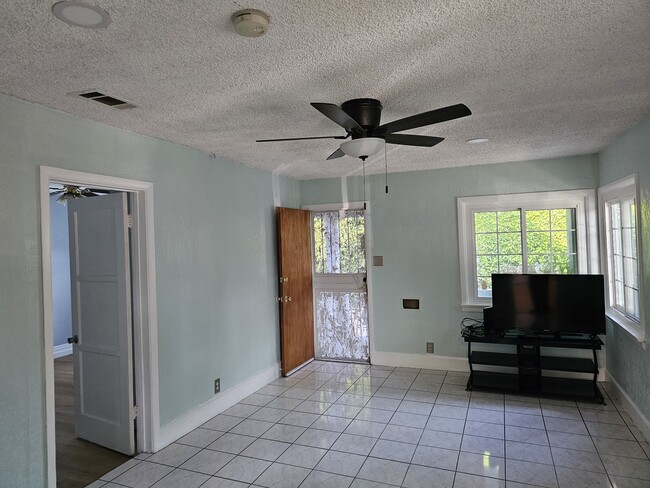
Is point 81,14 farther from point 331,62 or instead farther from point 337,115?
point 337,115

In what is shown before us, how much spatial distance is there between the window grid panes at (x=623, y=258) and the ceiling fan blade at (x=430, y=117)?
237 centimetres

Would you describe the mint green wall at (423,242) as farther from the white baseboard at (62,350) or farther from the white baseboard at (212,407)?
the white baseboard at (62,350)

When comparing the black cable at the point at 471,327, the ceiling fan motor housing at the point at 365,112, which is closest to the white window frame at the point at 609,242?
the black cable at the point at 471,327

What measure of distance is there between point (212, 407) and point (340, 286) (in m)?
2.31

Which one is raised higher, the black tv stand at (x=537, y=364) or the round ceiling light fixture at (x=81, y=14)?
the round ceiling light fixture at (x=81, y=14)

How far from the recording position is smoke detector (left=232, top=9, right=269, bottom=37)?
1.61 metres

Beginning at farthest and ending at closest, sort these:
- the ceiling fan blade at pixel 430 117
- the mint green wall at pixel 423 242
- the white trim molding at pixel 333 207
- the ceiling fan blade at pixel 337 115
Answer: the white trim molding at pixel 333 207, the mint green wall at pixel 423 242, the ceiling fan blade at pixel 430 117, the ceiling fan blade at pixel 337 115

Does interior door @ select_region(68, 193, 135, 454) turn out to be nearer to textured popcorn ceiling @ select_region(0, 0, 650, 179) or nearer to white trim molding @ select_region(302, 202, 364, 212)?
textured popcorn ceiling @ select_region(0, 0, 650, 179)

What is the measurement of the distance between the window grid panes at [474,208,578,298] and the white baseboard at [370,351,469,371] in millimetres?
838

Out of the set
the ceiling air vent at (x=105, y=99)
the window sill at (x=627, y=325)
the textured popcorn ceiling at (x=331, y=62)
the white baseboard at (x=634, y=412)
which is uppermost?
the ceiling air vent at (x=105, y=99)

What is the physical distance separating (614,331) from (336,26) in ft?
13.4

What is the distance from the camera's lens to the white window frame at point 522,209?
458cm

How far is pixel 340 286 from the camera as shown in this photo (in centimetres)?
570

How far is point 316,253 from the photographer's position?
19.2ft
